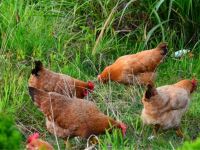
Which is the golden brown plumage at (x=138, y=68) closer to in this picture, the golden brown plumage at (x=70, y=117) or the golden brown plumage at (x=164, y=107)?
the golden brown plumage at (x=164, y=107)

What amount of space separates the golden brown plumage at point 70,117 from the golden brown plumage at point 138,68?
4.04 ft

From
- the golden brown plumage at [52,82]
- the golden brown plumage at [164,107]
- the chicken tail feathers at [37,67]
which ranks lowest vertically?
the golden brown plumage at [164,107]

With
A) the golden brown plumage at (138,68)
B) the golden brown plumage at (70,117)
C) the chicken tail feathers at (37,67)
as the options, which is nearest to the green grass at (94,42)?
the golden brown plumage at (138,68)

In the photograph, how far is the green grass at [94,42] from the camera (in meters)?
5.70

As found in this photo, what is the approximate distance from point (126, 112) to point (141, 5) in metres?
1.76

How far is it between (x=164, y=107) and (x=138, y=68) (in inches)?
38.8

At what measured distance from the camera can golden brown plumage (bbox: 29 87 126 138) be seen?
4.91 m

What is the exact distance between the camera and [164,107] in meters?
5.28

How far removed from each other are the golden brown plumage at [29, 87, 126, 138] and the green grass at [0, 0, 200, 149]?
54 centimetres

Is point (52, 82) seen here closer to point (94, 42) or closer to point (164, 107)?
point (164, 107)

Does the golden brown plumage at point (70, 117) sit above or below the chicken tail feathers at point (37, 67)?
below

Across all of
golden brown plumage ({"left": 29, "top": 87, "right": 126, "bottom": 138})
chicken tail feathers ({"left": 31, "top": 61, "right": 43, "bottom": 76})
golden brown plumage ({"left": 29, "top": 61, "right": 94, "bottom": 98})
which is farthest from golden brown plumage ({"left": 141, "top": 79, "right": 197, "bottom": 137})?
chicken tail feathers ({"left": 31, "top": 61, "right": 43, "bottom": 76})

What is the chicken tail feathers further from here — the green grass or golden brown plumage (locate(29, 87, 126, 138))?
golden brown plumage (locate(29, 87, 126, 138))

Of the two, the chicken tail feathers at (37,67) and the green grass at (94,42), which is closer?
the chicken tail feathers at (37,67)
